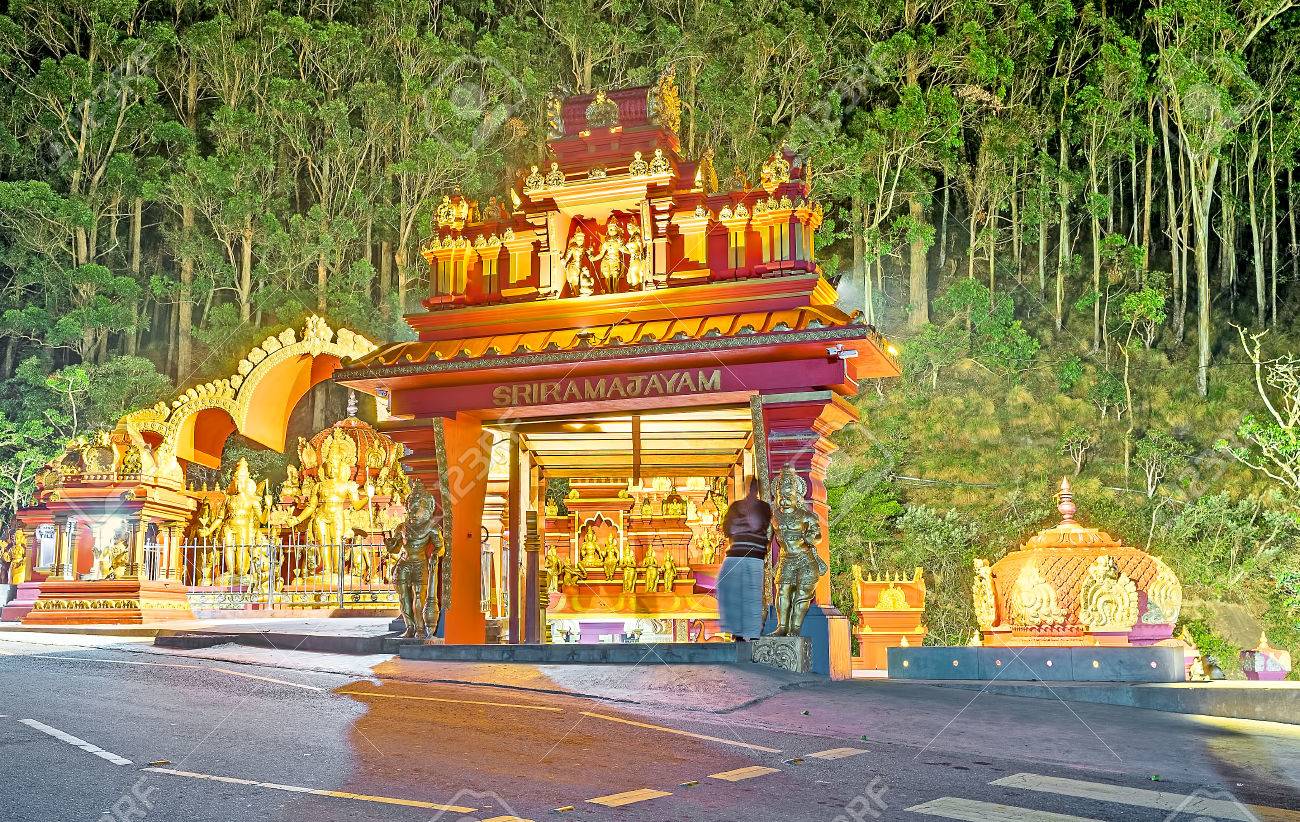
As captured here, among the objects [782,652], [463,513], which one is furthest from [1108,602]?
[463,513]

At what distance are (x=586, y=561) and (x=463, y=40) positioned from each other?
26967 millimetres

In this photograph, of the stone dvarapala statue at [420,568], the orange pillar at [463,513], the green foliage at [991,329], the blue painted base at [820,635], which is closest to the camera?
the blue painted base at [820,635]

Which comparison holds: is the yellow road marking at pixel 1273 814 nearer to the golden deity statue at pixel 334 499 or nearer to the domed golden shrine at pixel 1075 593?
the domed golden shrine at pixel 1075 593

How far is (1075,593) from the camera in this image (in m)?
12.9

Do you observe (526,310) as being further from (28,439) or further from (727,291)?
→ (28,439)

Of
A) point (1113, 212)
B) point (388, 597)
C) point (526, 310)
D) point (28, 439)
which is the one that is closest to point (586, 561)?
point (388, 597)

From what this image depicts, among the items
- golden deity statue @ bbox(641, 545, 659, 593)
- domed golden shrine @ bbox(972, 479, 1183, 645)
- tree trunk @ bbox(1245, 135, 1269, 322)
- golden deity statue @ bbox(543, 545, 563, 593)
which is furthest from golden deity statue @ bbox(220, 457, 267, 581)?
tree trunk @ bbox(1245, 135, 1269, 322)

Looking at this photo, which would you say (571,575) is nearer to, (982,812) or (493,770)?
(493,770)

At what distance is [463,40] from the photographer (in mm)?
40375

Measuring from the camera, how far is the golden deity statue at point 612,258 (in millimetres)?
13078

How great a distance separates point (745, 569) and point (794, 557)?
703 mm

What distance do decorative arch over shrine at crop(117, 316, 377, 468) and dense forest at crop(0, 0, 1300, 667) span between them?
8.30 metres

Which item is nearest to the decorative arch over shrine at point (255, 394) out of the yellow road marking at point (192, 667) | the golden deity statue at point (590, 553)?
the golden deity statue at point (590, 553)

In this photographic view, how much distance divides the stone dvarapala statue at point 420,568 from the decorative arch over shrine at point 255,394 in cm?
633
